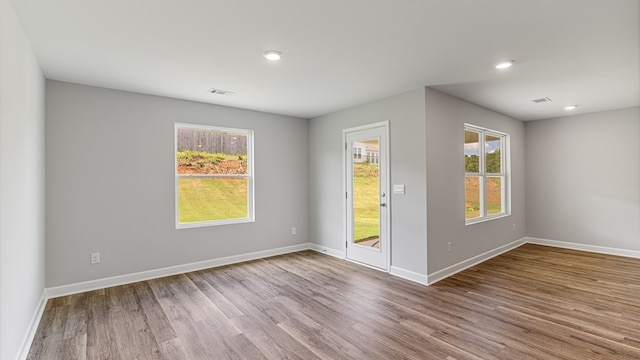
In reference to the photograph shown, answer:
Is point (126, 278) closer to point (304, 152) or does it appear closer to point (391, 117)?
point (304, 152)

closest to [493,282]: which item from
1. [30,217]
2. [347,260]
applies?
[347,260]

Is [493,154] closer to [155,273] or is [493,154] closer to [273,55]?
[273,55]

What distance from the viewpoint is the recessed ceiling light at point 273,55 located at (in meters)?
2.76

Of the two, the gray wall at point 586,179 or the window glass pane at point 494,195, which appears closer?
the gray wall at point 586,179

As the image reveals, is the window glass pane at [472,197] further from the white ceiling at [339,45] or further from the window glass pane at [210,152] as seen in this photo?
the window glass pane at [210,152]

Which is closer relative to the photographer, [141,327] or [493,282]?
[141,327]

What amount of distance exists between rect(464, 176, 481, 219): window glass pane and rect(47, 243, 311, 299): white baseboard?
2.93 m

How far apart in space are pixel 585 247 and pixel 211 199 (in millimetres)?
6559

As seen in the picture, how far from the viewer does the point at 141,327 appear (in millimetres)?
2752

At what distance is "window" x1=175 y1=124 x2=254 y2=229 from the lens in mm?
4441

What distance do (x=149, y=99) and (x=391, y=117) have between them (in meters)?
3.25

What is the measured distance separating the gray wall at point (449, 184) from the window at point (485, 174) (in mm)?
172

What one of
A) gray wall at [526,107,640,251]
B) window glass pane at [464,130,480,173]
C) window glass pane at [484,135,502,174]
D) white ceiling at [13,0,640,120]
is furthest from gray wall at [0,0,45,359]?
gray wall at [526,107,640,251]

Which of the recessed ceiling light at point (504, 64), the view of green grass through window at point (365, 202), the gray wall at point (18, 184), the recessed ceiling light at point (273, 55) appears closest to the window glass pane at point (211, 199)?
the gray wall at point (18, 184)
